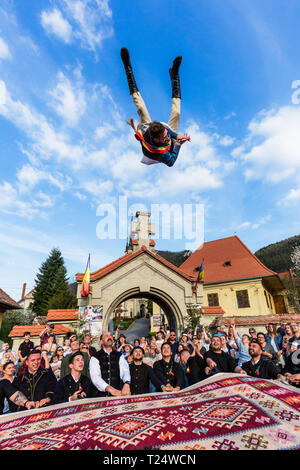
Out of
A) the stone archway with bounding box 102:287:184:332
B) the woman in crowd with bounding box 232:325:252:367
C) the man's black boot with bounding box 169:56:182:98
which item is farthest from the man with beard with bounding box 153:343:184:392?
the stone archway with bounding box 102:287:184:332

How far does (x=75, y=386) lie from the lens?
14.6 ft

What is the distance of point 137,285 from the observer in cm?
1595

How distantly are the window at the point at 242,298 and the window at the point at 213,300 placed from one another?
2.27m

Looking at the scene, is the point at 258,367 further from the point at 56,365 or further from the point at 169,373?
the point at 56,365

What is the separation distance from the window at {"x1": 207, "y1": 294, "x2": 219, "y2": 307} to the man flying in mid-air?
73.5 feet

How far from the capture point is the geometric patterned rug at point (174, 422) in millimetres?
2191

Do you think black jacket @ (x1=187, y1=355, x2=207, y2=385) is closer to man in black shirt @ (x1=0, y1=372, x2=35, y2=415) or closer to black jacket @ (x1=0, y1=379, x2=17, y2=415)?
man in black shirt @ (x1=0, y1=372, x2=35, y2=415)

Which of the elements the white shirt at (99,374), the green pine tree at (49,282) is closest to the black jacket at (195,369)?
the white shirt at (99,374)

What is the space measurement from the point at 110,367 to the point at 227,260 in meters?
26.5

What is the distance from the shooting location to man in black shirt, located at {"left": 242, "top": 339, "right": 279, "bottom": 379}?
4567 millimetres

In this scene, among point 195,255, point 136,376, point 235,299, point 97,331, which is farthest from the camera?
point 195,255
